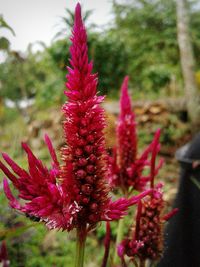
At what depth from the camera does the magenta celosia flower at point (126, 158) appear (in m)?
1.07

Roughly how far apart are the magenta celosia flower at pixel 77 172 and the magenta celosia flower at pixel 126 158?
433mm

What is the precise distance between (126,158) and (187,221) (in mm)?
539

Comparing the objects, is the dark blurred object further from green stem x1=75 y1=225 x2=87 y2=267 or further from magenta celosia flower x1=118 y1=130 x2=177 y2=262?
green stem x1=75 y1=225 x2=87 y2=267

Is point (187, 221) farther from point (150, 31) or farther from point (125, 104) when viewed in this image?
point (150, 31)

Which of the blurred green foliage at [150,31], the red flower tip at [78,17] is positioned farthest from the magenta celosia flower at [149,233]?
the blurred green foliage at [150,31]

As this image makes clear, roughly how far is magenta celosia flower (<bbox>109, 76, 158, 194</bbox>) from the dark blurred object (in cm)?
33

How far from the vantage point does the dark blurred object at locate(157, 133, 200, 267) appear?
1.32 m

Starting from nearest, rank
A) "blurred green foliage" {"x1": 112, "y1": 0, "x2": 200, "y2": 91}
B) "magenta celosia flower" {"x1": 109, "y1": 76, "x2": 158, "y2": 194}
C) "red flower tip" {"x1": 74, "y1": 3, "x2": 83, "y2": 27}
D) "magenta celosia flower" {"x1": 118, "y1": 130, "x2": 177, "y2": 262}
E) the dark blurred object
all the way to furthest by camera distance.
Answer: "red flower tip" {"x1": 74, "y1": 3, "x2": 83, "y2": 27} < "magenta celosia flower" {"x1": 118, "y1": 130, "x2": 177, "y2": 262} < "magenta celosia flower" {"x1": 109, "y1": 76, "x2": 158, "y2": 194} < the dark blurred object < "blurred green foliage" {"x1": 112, "y1": 0, "x2": 200, "y2": 91}

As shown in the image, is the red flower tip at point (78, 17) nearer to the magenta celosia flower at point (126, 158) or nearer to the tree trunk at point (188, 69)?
the magenta celosia flower at point (126, 158)

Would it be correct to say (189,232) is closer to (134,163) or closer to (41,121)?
(134,163)

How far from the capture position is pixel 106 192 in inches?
25.4

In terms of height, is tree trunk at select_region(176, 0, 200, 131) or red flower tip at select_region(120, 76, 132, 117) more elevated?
tree trunk at select_region(176, 0, 200, 131)

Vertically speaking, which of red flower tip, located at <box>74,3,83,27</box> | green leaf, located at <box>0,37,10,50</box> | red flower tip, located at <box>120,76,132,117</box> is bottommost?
red flower tip, located at <box>120,76,132,117</box>

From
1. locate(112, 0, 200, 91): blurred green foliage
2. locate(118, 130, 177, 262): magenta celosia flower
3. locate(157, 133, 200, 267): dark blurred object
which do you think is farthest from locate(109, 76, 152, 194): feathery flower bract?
locate(112, 0, 200, 91): blurred green foliage
